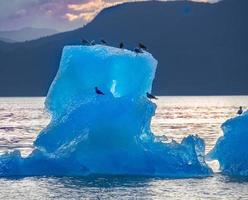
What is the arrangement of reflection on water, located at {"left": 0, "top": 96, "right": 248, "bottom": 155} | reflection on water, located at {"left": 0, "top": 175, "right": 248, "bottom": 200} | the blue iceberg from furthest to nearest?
reflection on water, located at {"left": 0, "top": 96, "right": 248, "bottom": 155}, the blue iceberg, reflection on water, located at {"left": 0, "top": 175, "right": 248, "bottom": 200}

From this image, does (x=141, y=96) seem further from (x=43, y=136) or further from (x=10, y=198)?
(x=10, y=198)

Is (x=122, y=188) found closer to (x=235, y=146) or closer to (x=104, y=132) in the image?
(x=104, y=132)

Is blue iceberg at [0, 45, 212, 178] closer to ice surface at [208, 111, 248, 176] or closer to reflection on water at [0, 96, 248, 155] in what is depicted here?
ice surface at [208, 111, 248, 176]

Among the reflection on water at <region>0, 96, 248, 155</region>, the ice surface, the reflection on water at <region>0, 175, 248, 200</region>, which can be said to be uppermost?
the ice surface

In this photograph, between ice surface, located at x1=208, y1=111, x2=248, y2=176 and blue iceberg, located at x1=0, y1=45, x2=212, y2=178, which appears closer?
blue iceberg, located at x1=0, y1=45, x2=212, y2=178

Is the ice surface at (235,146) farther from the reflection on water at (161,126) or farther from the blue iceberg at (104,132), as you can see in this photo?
the reflection on water at (161,126)

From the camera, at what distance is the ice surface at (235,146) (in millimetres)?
31000

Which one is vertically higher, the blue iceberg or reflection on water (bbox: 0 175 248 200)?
the blue iceberg

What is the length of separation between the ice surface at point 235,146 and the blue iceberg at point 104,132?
3.09 ft

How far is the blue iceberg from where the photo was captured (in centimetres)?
3059

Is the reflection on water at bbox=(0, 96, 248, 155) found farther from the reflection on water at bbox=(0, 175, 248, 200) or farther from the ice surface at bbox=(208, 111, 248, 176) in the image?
the ice surface at bbox=(208, 111, 248, 176)

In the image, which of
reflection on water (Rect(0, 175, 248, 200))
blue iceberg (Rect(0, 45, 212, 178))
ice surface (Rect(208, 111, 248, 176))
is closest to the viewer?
reflection on water (Rect(0, 175, 248, 200))

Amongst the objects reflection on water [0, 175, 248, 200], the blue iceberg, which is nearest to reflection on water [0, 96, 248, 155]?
the blue iceberg

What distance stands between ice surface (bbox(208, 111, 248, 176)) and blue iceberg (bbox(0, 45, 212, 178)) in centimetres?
94
